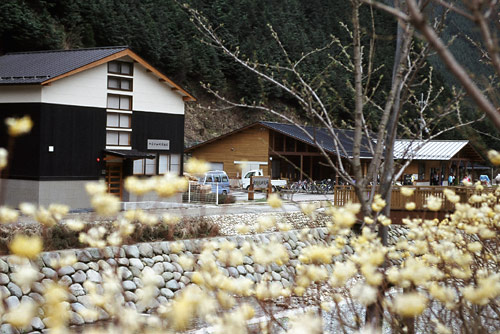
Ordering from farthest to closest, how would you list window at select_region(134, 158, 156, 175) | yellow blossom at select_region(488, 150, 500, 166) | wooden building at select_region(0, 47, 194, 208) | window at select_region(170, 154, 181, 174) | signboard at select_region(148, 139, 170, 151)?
window at select_region(170, 154, 181, 174), signboard at select_region(148, 139, 170, 151), window at select_region(134, 158, 156, 175), wooden building at select_region(0, 47, 194, 208), yellow blossom at select_region(488, 150, 500, 166)

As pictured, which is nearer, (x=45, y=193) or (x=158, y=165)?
(x=45, y=193)

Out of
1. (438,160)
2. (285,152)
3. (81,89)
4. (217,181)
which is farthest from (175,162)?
(438,160)

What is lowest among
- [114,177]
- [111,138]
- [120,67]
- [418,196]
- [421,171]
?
[418,196]

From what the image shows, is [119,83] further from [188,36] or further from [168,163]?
[188,36]

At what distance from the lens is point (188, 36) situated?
55688 mm

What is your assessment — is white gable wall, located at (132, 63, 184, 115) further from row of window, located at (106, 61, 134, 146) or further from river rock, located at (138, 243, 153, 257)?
river rock, located at (138, 243, 153, 257)

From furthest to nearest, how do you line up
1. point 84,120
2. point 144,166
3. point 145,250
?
point 144,166, point 84,120, point 145,250

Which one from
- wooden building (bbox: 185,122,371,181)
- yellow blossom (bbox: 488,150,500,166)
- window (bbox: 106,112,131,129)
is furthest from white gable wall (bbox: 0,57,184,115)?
yellow blossom (bbox: 488,150,500,166)

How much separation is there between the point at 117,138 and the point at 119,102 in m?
1.46

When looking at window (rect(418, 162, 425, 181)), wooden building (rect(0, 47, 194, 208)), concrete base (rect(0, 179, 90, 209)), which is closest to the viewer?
concrete base (rect(0, 179, 90, 209))

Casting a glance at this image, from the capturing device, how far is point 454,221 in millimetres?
4539

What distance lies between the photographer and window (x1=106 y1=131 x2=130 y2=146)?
78.9 ft

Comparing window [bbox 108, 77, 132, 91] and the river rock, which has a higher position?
window [bbox 108, 77, 132, 91]

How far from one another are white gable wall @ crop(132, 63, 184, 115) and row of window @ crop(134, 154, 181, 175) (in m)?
1.99
